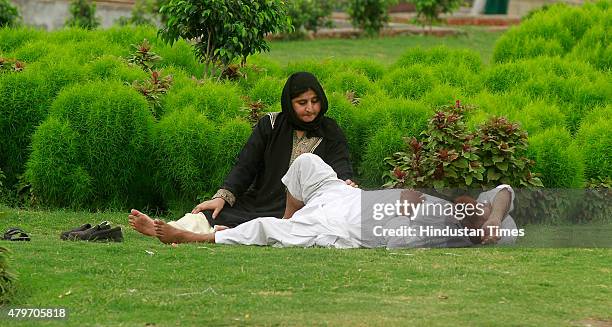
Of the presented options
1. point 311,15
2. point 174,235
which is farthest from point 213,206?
point 311,15

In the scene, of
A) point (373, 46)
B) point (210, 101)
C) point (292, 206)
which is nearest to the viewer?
point (292, 206)

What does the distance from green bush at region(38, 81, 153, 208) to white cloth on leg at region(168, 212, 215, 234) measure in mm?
1167

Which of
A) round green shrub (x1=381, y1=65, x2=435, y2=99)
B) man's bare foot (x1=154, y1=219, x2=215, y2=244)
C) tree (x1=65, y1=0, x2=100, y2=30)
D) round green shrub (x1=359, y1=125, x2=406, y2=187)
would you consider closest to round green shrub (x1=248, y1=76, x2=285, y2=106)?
round green shrub (x1=381, y1=65, x2=435, y2=99)

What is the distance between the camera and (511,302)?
600 cm

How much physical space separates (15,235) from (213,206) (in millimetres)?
1203

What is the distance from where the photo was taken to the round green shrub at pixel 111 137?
902 cm

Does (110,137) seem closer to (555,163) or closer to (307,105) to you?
(307,105)

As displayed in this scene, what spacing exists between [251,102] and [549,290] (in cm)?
372

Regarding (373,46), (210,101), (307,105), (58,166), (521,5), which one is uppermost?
(307,105)

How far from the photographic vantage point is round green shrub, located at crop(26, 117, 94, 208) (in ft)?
29.5

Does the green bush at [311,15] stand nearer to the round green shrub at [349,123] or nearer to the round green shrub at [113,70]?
the round green shrub at [113,70]

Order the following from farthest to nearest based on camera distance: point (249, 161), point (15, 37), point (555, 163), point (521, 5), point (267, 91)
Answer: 1. point (521, 5)
2. point (15, 37)
3. point (267, 91)
4. point (555, 163)
5. point (249, 161)

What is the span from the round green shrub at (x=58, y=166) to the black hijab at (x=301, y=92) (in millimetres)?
1533

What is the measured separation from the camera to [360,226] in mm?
7473
